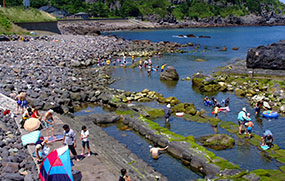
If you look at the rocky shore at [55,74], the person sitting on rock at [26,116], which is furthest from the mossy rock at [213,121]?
the person sitting on rock at [26,116]

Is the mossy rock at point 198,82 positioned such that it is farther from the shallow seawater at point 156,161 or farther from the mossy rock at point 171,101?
the shallow seawater at point 156,161

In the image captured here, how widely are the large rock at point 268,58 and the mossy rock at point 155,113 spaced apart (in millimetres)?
20284

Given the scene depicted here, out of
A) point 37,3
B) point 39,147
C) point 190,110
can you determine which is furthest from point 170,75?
point 37,3

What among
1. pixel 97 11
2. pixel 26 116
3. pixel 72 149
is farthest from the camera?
pixel 97 11

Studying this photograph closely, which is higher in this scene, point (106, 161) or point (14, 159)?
point (14, 159)

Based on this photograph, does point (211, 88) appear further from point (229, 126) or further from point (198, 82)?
point (229, 126)

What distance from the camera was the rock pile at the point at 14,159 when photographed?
1237 centimetres

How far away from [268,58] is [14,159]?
1385 inches

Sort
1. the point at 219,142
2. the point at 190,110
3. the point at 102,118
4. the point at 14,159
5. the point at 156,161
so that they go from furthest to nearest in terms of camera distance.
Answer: the point at 190,110
the point at 102,118
the point at 219,142
the point at 156,161
the point at 14,159

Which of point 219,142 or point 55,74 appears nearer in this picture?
point 219,142

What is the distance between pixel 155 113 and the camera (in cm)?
2614

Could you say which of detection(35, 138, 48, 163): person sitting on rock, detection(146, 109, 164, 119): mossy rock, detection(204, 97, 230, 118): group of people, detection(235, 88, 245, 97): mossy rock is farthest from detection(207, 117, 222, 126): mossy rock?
detection(35, 138, 48, 163): person sitting on rock

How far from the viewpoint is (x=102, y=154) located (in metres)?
16.3

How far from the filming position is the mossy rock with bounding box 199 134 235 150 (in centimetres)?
1966
